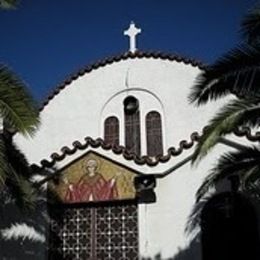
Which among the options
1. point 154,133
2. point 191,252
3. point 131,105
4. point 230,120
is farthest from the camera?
point 131,105

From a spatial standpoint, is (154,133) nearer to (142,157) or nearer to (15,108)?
(142,157)

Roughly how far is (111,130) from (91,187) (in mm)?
3607

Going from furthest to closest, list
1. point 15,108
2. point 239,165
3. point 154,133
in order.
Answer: point 154,133 < point 239,165 < point 15,108

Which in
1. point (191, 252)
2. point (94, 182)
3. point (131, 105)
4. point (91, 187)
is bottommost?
point (191, 252)

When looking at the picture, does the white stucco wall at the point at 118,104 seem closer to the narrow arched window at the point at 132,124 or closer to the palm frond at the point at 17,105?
the narrow arched window at the point at 132,124

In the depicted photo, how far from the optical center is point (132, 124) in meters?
20.6

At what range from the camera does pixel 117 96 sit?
2086cm

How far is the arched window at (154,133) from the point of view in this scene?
19.9m

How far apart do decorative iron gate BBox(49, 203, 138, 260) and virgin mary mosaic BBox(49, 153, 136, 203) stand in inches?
11.9

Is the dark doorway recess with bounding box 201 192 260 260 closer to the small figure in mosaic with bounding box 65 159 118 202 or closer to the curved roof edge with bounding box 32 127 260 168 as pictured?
the curved roof edge with bounding box 32 127 260 168

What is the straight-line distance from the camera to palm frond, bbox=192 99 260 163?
40.8ft

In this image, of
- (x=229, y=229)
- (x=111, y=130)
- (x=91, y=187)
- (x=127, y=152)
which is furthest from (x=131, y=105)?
(x=229, y=229)

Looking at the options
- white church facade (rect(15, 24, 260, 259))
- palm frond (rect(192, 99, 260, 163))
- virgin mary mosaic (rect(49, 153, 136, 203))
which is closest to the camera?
palm frond (rect(192, 99, 260, 163))

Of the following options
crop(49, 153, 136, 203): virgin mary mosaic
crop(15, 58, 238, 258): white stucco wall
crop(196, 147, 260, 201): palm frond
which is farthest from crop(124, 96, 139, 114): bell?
crop(196, 147, 260, 201): palm frond
